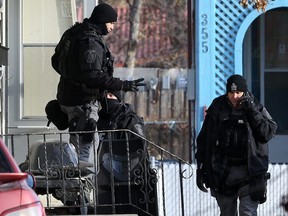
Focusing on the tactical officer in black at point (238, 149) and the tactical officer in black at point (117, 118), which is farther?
the tactical officer in black at point (117, 118)

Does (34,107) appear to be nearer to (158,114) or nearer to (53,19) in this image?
(53,19)

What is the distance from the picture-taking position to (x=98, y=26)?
31.9 feet

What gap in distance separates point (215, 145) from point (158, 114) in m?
11.9

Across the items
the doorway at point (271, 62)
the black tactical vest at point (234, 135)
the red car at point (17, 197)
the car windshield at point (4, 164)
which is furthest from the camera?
the doorway at point (271, 62)

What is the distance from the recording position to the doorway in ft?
57.5

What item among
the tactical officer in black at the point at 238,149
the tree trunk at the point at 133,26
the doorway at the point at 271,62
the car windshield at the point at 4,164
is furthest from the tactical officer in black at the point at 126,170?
the tree trunk at the point at 133,26

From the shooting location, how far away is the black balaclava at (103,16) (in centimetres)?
964

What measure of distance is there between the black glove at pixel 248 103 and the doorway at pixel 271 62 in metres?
7.78

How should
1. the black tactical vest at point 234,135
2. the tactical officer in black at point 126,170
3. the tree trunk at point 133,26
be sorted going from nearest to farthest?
the tactical officer in black at point 126,170 < the black tactical vest at point 234,135 < the tree trunk at point 133,26

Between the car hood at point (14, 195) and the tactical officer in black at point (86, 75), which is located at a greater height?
the tactical officer in black at point (86, 75)

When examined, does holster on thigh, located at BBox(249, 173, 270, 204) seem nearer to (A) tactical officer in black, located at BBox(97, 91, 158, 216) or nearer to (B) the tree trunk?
(A) tactical officer in black, located at BBox(97, 91, 158, 216)

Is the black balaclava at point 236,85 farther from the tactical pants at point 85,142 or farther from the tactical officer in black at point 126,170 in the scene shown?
the tactical pants at point 85,142

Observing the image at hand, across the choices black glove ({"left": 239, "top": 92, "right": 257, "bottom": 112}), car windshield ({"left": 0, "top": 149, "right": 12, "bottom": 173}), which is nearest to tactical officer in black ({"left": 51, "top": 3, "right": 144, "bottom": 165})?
black glove ({"left": 239, "top": 92, "right": 257, "bottom": 112})

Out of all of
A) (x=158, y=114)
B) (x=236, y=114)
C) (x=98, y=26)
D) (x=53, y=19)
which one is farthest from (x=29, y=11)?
(x=158, y=114)
